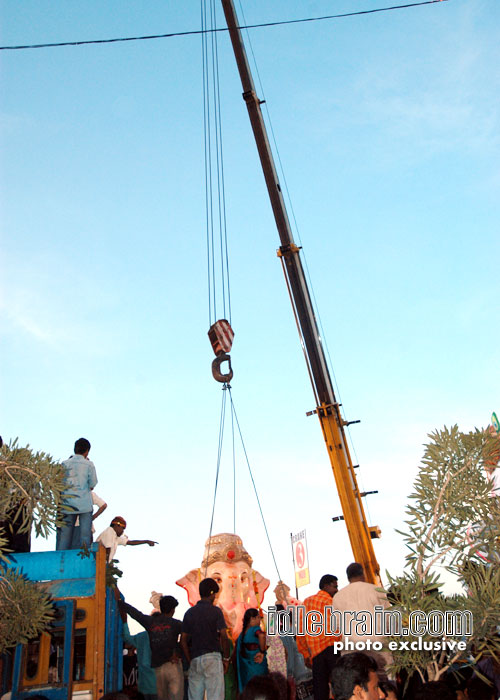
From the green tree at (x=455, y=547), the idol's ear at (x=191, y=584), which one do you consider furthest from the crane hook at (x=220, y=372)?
the green tree at (x=455, y=547)

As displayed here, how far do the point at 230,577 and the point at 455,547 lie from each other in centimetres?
906

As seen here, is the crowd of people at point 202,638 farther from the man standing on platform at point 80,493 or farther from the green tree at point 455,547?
the green tree at point 455,547

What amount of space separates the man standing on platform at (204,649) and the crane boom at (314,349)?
6354 millimetres

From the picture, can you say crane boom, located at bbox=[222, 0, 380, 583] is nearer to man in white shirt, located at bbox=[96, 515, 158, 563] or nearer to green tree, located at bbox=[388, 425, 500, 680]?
man in white shirt, located at bbox=[96, 515, 158, 563]

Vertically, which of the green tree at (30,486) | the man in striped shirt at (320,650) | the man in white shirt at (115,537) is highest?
the man in white shirt at (115,537)

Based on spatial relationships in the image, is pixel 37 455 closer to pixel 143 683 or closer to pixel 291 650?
pixel 143 683

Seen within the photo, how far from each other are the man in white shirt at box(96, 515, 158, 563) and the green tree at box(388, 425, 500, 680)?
455 cm

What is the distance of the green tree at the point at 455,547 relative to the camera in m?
4.29

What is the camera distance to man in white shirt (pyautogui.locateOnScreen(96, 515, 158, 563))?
321 inches

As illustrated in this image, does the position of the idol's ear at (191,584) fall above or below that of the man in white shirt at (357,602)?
above

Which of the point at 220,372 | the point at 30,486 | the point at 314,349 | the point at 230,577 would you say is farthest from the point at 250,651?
the point at 314,349

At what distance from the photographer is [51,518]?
4148 millimetres

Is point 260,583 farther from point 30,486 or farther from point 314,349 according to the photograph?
point 30,486

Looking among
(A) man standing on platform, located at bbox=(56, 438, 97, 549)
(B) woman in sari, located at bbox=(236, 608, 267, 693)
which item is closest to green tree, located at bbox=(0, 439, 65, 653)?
(A) man standing on platform, located at bbox=(56, 438, 97, 549)
